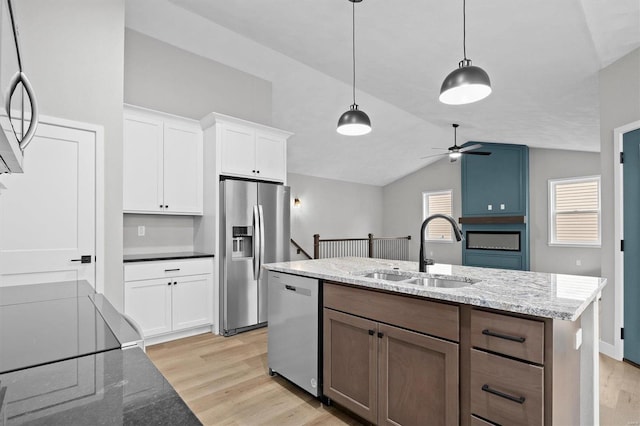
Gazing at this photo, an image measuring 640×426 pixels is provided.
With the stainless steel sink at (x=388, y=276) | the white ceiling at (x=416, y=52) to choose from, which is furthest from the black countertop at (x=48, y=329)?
the white ceiling at (x=416, y=52)

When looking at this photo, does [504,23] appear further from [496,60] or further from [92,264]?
[92,264]

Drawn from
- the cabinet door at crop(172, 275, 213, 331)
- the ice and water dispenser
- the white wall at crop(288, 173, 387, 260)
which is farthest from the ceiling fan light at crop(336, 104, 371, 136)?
the white wall at crop(288, 173, 387, 260)

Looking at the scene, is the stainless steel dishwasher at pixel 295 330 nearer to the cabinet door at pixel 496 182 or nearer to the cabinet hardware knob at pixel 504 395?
the cabinet hardware knob at pixel 504 395

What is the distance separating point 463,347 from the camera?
1581mm

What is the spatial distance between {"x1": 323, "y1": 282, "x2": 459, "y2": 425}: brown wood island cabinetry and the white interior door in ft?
7.17

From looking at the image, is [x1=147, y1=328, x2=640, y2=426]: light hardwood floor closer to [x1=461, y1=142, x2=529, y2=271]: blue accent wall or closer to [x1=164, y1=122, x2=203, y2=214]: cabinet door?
[x1=164, y1=122, x2=203, y2=214]: cabinet door

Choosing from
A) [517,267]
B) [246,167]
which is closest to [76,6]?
[246,167]

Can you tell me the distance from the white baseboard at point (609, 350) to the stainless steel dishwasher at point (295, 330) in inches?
112

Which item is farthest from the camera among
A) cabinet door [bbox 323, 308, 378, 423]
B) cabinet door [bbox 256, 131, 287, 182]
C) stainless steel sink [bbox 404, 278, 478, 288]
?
cabinet door [bbox 256, 131, 287, 182]

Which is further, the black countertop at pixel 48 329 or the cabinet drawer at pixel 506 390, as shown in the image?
the cabinet drawer at pixel 506 390

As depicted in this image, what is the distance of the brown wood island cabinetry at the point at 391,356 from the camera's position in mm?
1648

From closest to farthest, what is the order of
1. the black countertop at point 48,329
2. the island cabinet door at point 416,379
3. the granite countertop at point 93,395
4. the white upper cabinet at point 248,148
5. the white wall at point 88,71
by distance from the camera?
the granite countertop at point 93,395, the black countertop at point 48,329, the island cabinet door at point 416,379, the white wall at point 88,71, the white upper cabinet at point 248,148

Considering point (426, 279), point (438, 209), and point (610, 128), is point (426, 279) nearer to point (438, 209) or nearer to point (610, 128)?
point (610, 128)

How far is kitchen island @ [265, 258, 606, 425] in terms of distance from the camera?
1368mm
